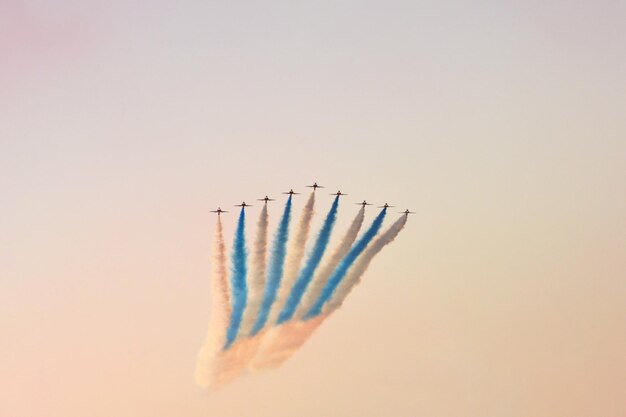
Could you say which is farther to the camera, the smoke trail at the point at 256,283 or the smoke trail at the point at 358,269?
the smoke trail at the point at 358,269

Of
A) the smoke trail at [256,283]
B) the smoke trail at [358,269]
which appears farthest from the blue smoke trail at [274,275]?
the smoke trail at [358,269]

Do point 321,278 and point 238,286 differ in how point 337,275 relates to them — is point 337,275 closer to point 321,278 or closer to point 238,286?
point 321,278

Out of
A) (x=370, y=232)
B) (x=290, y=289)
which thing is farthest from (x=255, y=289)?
(x=370, y=232)

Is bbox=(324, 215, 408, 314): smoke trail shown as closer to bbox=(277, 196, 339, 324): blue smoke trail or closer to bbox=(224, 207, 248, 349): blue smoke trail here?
bbox=(277, 196, 339, 324): blue smoke trail

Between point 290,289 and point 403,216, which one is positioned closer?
point 290,289

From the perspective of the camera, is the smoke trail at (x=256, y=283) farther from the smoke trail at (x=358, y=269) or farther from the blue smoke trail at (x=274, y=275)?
the smoke trail at (x=358, y=269)

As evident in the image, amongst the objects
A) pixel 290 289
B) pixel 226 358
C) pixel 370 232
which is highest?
pixel 370 232

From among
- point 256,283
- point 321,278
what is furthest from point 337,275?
point 256,283

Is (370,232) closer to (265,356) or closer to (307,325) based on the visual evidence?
(307,325)
